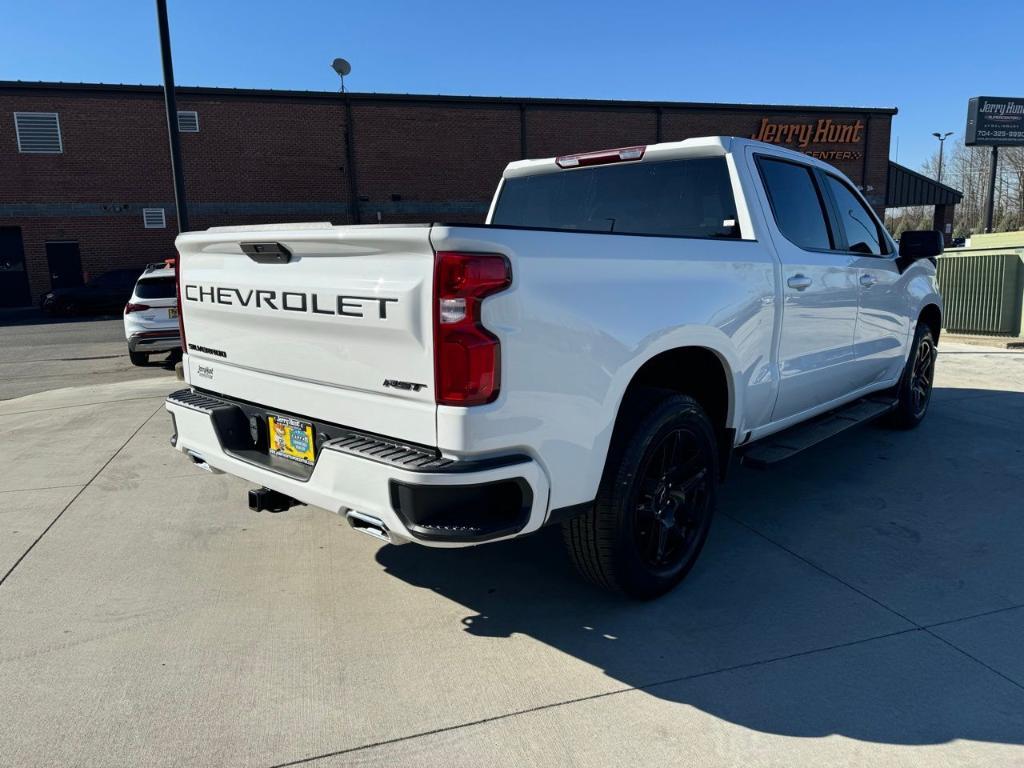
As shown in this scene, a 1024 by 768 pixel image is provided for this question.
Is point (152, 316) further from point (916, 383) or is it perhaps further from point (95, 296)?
point (95, 296)

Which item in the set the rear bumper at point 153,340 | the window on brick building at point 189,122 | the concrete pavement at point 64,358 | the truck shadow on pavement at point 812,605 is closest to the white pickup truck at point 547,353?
the truck shadow on pavement at point 812,605

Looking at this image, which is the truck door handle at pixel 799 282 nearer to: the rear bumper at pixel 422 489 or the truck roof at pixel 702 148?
the truck roof at pixel 702 148

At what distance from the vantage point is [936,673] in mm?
2736

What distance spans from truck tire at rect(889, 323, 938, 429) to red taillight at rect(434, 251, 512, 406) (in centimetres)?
455

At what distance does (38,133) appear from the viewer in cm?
2431

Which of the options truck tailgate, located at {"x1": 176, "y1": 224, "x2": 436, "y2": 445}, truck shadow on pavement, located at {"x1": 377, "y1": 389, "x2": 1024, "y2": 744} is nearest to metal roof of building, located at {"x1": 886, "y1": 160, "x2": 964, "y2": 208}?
truck shadow on pavement, located at {"x1": 377, "y1": 389, "x2": 1024, "y2": 744}

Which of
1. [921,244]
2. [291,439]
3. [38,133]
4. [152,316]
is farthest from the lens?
[38,133]

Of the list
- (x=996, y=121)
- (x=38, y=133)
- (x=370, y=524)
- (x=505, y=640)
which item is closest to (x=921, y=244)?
(x=505, y=640)

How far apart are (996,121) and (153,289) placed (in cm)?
4026

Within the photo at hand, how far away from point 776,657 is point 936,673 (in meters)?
0.58

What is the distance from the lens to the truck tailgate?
2438 millimetres

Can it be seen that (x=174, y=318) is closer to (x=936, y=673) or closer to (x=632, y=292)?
(x=632, y=292)

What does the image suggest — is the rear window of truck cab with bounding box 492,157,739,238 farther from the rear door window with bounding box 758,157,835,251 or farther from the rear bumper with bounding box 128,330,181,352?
the rear bumper with bounding box 128,330,181,352

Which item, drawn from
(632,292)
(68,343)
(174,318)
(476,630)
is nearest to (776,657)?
(476,630)
